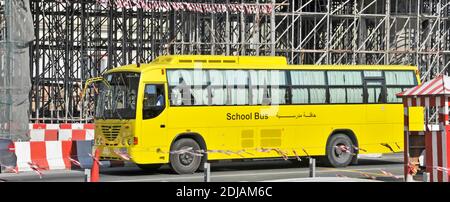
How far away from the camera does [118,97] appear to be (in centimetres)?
1991

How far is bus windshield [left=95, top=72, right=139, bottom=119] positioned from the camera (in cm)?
1952

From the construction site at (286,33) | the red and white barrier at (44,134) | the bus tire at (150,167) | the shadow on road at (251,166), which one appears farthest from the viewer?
the construction site at (286,33)

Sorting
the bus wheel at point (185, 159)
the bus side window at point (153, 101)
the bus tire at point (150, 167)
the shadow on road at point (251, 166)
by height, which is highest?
the bus side window at point (153, 101)

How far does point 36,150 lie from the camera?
21.0 metres

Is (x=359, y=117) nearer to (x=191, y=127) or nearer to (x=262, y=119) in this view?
(x=262, y=119)

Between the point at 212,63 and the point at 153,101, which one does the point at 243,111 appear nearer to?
the point at 212,63

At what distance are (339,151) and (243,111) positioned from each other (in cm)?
318

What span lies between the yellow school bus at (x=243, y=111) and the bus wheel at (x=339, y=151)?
0.03 meters

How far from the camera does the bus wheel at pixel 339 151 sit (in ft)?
71.9

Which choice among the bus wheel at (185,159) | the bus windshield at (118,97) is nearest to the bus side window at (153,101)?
the bus windshield at (118,97)

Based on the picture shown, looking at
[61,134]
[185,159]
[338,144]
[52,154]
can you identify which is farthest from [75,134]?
[338,144]

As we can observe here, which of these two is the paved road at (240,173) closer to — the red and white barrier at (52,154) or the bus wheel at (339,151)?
the bus wheel at (339,151)
